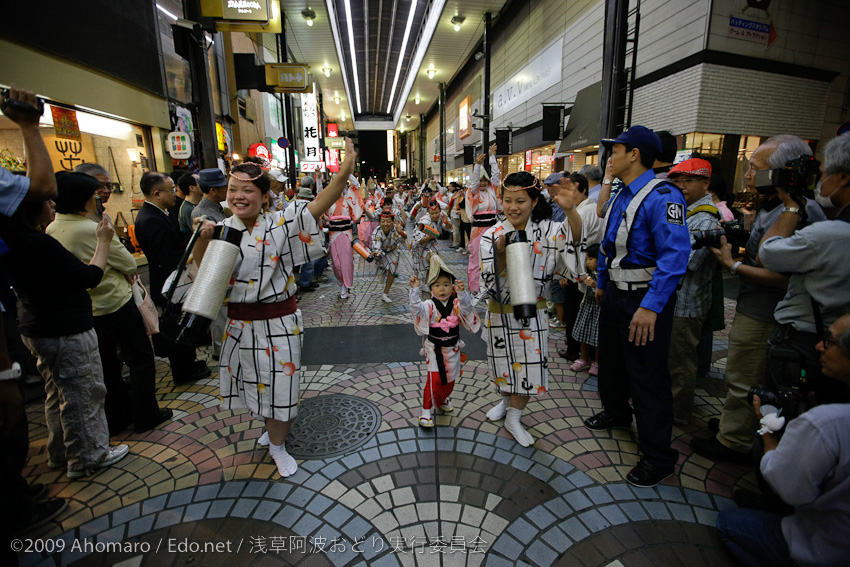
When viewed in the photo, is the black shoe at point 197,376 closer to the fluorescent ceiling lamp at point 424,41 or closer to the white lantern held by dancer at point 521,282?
the white lantern held by dancer at point 521,282

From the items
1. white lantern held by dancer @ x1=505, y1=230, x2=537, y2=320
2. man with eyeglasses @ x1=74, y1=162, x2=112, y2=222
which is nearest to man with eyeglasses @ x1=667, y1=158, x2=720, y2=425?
white lantern held by dancer @ x1=505, y1=230, x2=537, y2=320

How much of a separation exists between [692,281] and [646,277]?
964 millimetres

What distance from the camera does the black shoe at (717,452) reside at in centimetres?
290

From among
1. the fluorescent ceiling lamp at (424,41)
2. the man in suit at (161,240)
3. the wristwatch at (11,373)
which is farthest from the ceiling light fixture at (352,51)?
the wristwatch at (11,373)

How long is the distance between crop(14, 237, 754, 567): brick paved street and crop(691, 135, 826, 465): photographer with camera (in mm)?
201

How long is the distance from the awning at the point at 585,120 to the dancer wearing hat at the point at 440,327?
806 centimetres

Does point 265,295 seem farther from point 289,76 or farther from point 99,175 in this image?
point 289,76

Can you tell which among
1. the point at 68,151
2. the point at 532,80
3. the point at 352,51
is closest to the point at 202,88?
the point at 68,151

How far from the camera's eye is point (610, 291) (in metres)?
2.94

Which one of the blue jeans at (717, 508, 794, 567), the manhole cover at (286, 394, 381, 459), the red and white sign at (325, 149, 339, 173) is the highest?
the red and white sign at (325, 149, 339, 173)

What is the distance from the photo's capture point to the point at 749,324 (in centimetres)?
284

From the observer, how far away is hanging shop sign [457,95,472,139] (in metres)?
21.4

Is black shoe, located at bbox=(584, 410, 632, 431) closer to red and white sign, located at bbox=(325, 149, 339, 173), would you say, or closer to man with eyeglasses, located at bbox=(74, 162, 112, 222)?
man with eyeglasses, located at bbox=(74, 162, 112, 222)

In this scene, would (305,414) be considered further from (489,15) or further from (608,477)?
(489,15)
